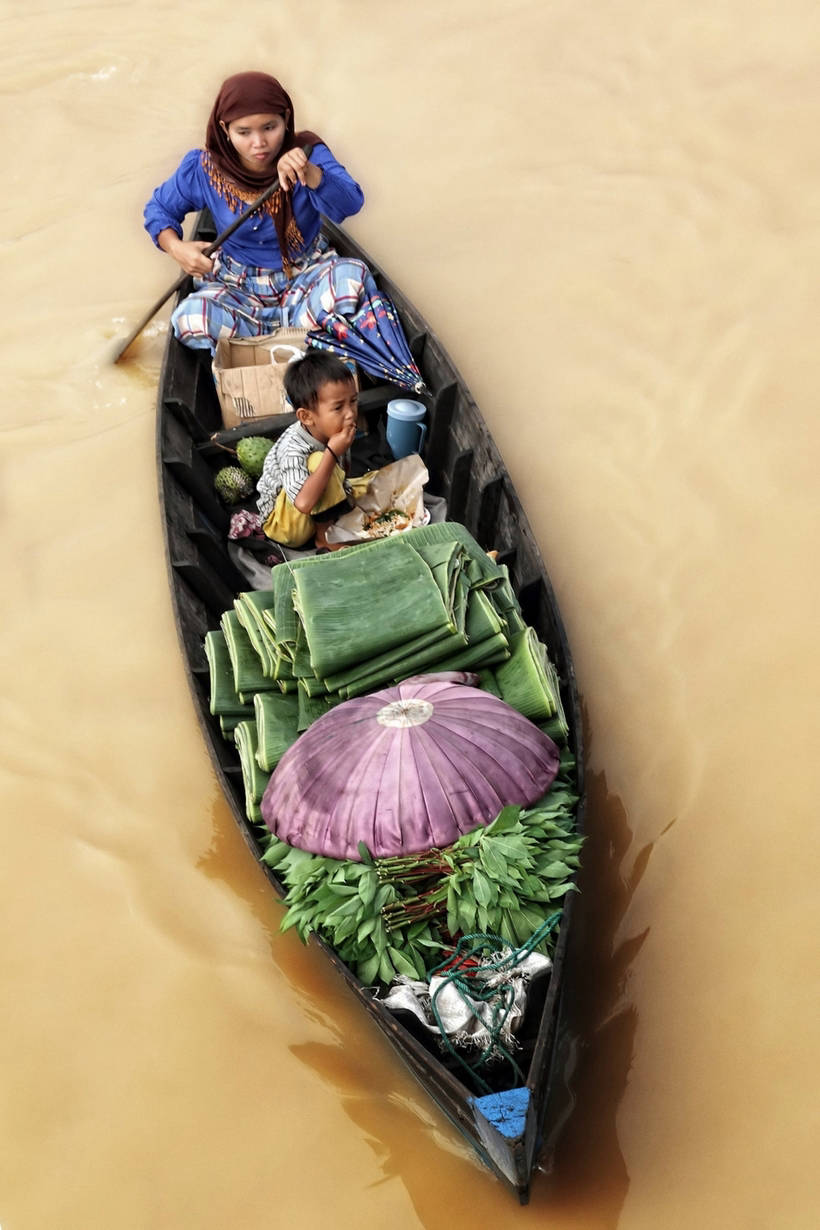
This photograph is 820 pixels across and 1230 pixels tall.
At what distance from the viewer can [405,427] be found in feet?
15.6

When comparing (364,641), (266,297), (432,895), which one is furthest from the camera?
(266,297)

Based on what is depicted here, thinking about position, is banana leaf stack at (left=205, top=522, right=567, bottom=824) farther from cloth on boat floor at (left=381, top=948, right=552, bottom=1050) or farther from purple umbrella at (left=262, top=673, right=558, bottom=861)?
cloth on boat floor at (left=381, top=948, right=552, bottom=1050)

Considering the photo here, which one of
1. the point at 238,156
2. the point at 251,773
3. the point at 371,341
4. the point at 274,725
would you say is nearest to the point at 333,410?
the point at 371,341

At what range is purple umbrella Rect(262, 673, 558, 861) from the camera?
2752 millimetres

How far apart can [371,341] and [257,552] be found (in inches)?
53.8

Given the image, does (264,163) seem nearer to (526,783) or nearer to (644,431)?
(644,431)

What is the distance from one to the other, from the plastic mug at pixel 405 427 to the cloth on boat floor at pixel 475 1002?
112 inches

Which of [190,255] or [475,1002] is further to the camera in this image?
[190,255]

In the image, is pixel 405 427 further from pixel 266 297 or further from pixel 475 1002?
pixel 475 1002

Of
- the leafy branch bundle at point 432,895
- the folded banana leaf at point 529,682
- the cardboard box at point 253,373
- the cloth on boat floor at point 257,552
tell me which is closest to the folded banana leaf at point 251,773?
the leafy branch bundle at point 432,895

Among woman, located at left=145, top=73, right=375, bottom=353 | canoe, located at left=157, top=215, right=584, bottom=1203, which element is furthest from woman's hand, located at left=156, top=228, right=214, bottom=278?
canoe, located at left=157, top=215, right=584, bottom=1203

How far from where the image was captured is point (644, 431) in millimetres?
5797

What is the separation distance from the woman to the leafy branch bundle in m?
3.31

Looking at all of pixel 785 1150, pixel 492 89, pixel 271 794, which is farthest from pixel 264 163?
pixel 492 89
